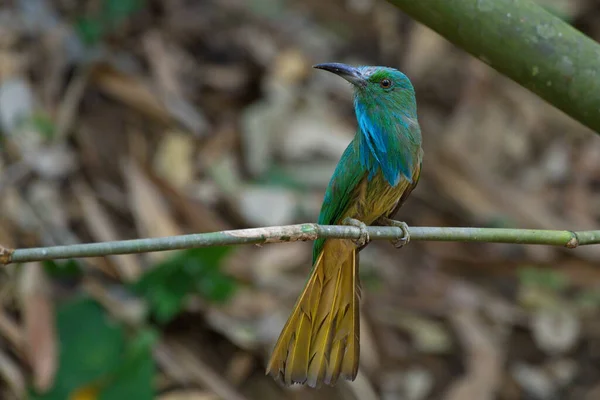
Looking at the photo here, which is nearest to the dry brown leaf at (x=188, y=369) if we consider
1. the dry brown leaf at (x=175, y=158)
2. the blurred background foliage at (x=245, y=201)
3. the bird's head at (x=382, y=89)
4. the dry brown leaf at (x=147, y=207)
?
the blurred background foliage at (x=245, y=201)

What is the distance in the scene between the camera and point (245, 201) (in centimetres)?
438

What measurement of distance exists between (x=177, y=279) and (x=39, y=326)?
583 millimetres

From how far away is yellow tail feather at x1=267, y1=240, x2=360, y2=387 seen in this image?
2.37 m

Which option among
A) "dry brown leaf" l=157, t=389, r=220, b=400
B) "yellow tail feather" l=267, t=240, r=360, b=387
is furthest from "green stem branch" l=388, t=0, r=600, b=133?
"dry brown leaf" l=157, t=389, r=220, b=400

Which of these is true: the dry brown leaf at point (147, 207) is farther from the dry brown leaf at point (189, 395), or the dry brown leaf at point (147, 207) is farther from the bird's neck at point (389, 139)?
the bird's neck at point (389, 139)

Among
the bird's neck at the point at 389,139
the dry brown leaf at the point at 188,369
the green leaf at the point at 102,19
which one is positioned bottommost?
the dry brown leaf at the point at 188,369

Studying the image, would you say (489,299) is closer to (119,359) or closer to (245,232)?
(119,359)

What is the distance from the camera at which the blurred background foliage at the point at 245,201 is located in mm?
3678

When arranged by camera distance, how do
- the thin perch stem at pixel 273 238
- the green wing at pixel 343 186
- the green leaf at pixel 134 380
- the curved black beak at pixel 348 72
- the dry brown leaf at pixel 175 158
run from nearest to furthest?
1. the thin perch stem at pixel 273 238
2. the curved black beak at pixel 348 72
3. the green wing at pixel 343 186
4. the green leaf at pixel 134 380
5. the dry brown leaf at pixel 175 158

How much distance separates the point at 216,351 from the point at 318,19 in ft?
8.67

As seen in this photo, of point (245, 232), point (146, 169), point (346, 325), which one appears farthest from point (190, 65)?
point (245, 232)

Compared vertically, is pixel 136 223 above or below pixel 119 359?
above

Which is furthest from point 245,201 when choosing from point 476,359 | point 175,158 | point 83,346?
point 476,359

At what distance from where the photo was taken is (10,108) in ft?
14.0
